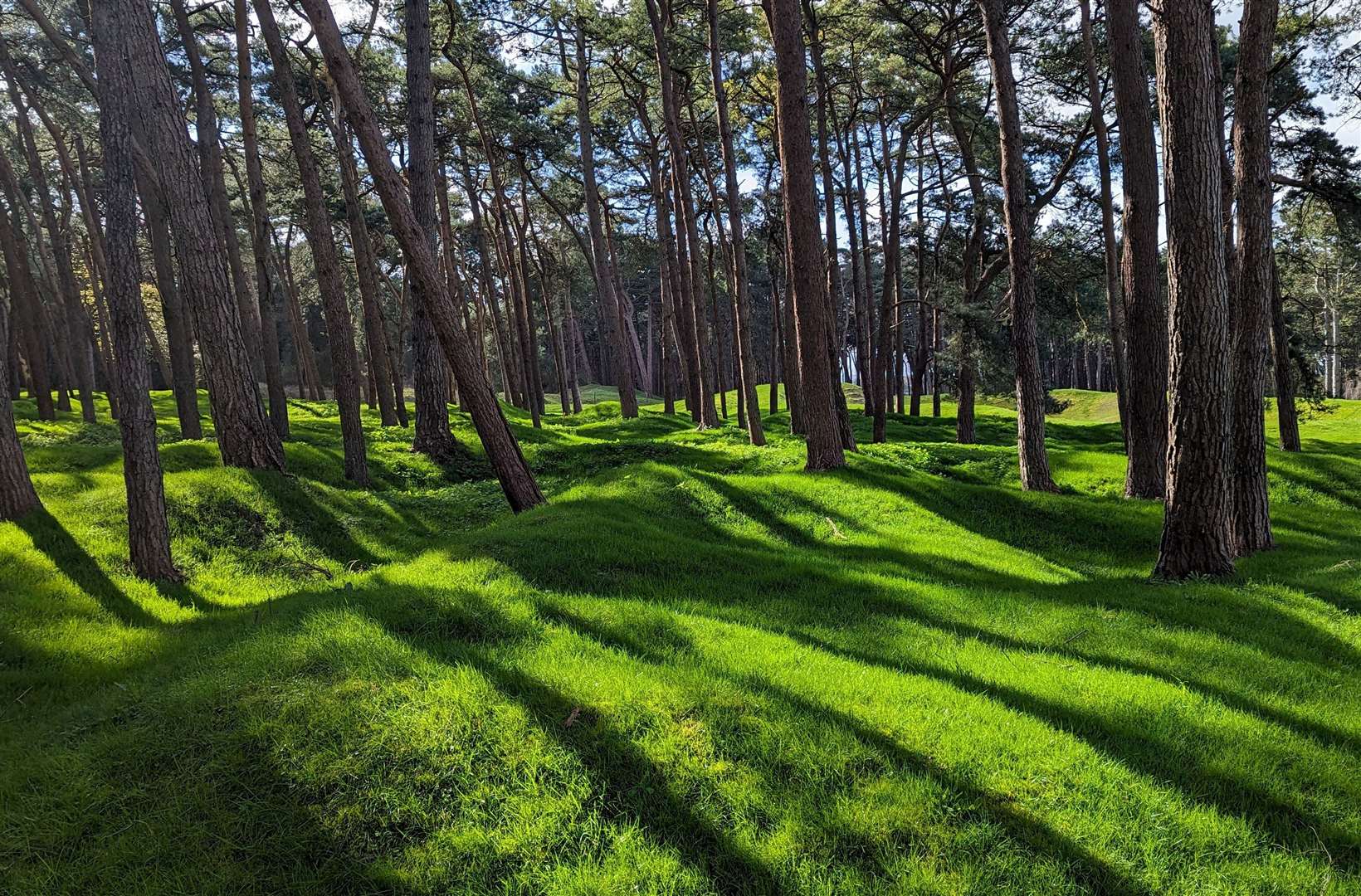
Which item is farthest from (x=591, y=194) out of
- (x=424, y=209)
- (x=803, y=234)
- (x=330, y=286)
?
(x=803, y=234)

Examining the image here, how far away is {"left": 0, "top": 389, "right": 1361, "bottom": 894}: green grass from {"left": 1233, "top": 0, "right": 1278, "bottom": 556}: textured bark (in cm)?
79

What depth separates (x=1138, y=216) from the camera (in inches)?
372

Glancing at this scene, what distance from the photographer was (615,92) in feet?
71.7

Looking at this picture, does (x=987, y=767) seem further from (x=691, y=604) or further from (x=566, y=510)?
(x=566, y=510)

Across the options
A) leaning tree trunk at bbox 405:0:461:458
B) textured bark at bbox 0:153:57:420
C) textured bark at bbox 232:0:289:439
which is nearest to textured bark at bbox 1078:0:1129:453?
leaning tree trunk at bbox 405:0:461:458

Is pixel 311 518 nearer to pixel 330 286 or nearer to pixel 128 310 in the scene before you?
pixel 128 310

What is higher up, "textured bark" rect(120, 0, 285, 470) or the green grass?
"textured bark" rect(120, 0, 285, 470)

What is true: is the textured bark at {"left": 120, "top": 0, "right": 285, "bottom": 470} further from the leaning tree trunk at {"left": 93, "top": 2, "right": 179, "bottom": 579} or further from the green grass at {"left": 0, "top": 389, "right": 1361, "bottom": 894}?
the green grass at {"left": 0, "top": 389, "right": 1361, "bottom": 894}

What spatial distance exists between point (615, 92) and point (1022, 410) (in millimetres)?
17250

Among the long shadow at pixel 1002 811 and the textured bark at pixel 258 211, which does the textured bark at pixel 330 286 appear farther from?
the long shadow at pixel 1002 811

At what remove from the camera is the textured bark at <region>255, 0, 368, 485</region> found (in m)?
11.6

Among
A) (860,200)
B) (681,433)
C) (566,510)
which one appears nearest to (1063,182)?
(860,200)

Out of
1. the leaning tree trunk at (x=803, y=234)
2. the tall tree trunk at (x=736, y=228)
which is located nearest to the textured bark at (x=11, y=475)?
the leaning tree trunk at (x=803, y=234)

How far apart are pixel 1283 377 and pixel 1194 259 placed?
12.6 m
